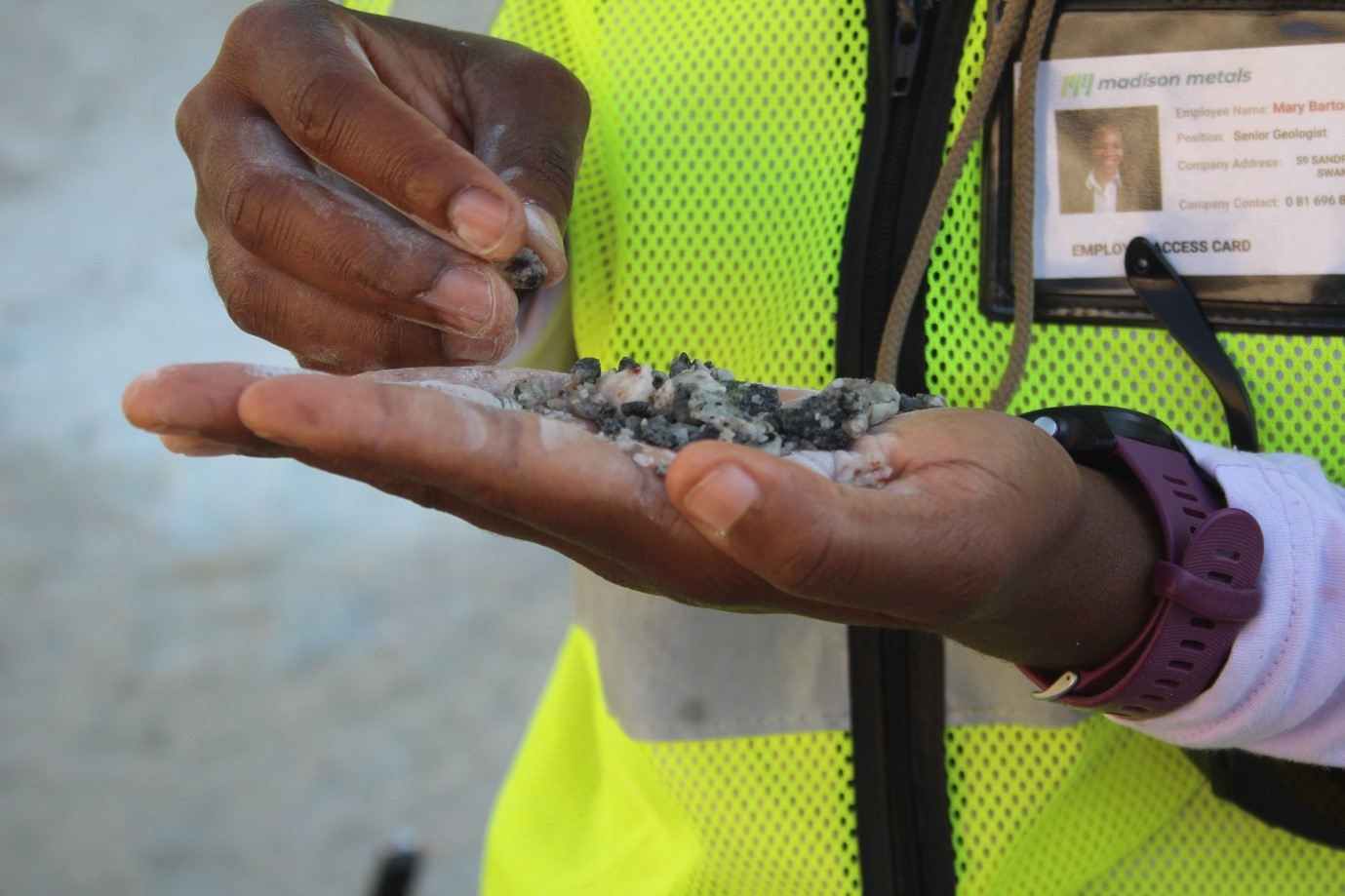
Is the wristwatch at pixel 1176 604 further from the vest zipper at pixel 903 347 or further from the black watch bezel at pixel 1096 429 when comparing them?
the vest zipper at pixel 903 347

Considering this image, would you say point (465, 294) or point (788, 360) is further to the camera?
point (788, 360)

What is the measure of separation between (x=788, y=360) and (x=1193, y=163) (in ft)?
1.01

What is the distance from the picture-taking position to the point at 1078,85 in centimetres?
79

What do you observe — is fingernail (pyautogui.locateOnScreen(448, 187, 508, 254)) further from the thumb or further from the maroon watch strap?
the maroon watch strap

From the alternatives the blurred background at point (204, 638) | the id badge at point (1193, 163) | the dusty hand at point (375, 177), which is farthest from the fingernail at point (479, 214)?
the blurred background at point (204, 638)

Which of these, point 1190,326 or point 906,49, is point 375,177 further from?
point 1190,326

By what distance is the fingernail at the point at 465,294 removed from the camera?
26.9 inches

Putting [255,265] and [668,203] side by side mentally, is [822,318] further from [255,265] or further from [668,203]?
[255,265]

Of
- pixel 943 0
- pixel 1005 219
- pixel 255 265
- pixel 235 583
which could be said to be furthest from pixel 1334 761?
pixel 235 583

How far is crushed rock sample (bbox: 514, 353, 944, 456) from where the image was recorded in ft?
2.09

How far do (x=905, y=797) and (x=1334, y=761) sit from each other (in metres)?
0.27

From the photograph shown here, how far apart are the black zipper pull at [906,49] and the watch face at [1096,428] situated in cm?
27

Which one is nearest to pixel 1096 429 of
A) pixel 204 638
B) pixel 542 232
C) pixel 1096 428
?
pixel 1096 428

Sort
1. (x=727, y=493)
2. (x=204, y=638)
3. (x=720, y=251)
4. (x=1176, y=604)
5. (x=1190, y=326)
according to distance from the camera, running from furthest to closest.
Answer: (x=204, y=638), (x=720, y=251), (x=1190, y=326), (x=1176, y=604), (x=727, y=493)
